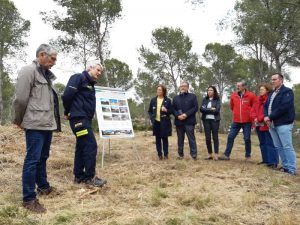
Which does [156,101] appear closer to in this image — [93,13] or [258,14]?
[258,14]

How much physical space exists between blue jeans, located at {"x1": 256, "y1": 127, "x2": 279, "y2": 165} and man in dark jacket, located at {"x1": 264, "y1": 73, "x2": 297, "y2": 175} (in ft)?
2.03

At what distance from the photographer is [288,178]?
222 inches

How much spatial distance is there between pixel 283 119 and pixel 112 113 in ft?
10.9

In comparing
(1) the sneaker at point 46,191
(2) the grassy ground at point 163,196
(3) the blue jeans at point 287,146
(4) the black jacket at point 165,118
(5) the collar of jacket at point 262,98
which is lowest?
(2) the grassy ground at point 163,196

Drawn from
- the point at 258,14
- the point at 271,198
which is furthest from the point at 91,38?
the point at 271,198

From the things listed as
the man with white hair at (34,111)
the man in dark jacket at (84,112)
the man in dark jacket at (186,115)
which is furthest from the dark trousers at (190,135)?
the man with white hair at (34,111)

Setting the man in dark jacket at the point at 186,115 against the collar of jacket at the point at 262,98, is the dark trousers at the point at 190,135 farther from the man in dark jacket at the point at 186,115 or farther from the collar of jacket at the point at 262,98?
the collar of jacket at the point at 262,98

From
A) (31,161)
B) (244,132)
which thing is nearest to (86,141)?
(31,161)

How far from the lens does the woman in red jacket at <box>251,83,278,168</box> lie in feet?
23.0

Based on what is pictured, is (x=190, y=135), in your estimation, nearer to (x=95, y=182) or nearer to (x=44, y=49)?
(x=95, y=182)

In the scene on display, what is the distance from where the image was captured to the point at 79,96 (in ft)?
15.7

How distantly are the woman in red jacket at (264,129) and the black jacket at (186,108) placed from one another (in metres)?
1.28

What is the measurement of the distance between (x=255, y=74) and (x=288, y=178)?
79.4 ft

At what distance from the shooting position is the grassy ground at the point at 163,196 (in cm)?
337
